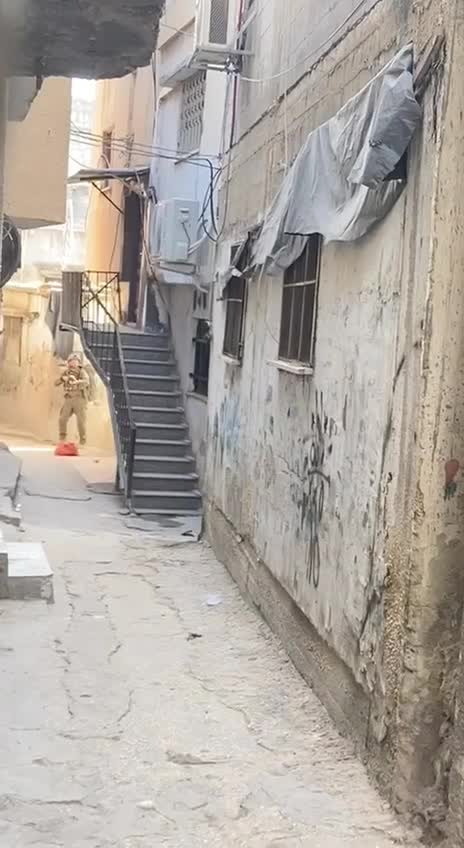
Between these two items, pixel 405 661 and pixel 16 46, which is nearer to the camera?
pixel 405 661

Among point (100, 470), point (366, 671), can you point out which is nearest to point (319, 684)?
point (366, 671)

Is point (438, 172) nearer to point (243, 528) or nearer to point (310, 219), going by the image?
point (310, 219)

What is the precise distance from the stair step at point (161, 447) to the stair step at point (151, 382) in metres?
1.49

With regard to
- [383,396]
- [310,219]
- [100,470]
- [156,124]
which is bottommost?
[100,470]

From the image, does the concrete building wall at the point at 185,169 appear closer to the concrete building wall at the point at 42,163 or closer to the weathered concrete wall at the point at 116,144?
the weathered concrete wall at the point at 116,144

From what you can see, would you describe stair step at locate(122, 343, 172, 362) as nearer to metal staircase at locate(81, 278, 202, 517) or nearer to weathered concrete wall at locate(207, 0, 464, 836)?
metal staircase at locate(81, 278, 202, 517)

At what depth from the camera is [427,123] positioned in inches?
170

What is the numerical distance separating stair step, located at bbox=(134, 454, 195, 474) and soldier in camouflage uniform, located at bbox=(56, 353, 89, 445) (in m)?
5.67

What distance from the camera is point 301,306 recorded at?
6883 millimetres

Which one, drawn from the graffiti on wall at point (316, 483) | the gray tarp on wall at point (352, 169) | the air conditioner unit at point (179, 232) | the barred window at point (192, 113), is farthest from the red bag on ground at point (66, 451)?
the graffiti on wall at point (316, 483)

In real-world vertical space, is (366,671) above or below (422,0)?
below

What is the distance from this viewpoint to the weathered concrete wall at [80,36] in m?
4.10

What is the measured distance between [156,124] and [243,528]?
38.4 feet

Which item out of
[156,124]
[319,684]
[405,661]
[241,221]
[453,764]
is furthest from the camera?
[156,124]
